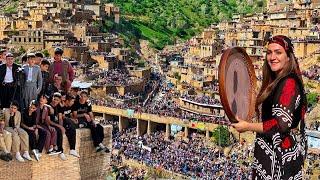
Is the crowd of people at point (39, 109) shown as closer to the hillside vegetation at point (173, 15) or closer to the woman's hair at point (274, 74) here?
the woman's hair at point (274, 74)

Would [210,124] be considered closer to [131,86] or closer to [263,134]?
[131,86]

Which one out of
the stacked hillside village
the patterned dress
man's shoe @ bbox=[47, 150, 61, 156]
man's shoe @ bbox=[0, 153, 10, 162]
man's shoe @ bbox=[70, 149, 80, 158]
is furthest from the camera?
the stacked hillside village

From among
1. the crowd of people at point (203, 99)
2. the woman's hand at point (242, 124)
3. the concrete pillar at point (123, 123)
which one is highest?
the woman's hand at point (242, 124)

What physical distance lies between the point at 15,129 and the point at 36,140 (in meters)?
0.39

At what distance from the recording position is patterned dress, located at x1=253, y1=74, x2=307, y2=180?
477 centimetres

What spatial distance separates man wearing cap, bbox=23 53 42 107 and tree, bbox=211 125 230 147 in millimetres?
24338

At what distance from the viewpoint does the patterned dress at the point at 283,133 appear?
188 inches

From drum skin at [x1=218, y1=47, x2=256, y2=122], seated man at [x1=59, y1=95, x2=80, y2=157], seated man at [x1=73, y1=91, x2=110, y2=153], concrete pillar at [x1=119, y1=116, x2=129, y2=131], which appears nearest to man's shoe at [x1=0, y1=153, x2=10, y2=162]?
seated man at [x1=59, y1=95, x2=80, y2=157]

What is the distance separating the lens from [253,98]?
203 inches

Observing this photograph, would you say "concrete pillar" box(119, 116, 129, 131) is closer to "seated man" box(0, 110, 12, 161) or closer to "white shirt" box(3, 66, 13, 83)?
"white shirt" box(3, 66, 13, 83)

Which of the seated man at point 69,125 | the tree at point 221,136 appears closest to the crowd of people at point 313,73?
the tree at point 221,136

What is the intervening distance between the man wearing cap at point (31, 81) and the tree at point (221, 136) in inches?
958

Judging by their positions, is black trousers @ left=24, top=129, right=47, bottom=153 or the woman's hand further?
black trousers @ left=24, top=129, right=47, bottom=153

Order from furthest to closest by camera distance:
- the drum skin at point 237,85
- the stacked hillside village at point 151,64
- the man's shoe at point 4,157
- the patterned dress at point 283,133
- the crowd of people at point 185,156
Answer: the stacked hillside village at point 151,64 → the crowd of people at point 185,156 → the man's shoe at point 4,157 → the patterned dress at point 283,133 → the drum skin at point 237,85
